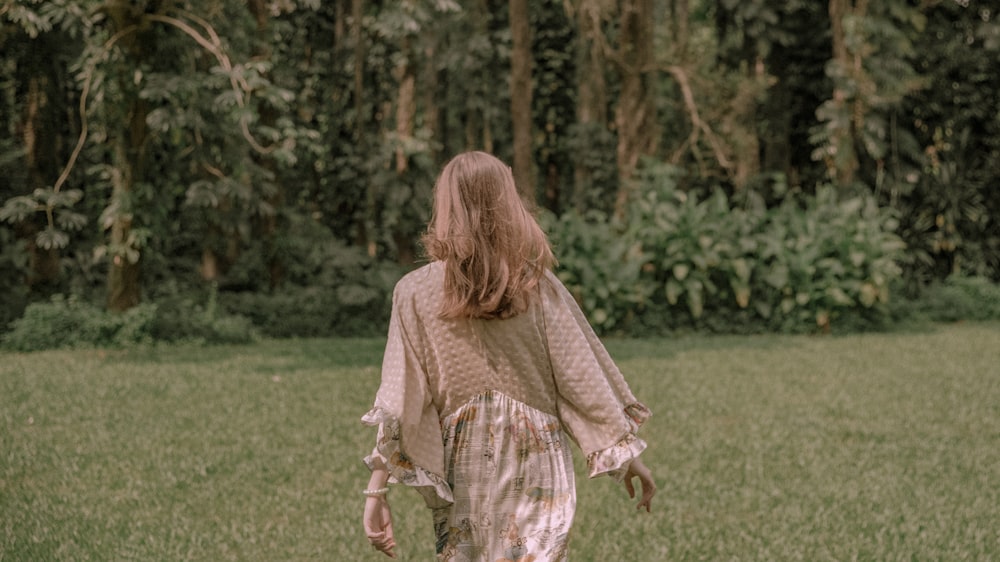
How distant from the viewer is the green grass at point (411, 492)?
475cm

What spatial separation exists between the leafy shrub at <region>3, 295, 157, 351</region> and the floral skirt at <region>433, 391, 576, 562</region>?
375 inches

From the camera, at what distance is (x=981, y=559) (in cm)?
450

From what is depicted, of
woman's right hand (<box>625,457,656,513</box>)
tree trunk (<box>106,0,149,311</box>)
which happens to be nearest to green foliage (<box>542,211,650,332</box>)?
tree trunk (<box>106,0,149,311</box>)

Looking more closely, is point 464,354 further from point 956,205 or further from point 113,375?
point 956,205

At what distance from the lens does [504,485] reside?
2562mm

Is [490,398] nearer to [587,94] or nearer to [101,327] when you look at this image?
[101,327]

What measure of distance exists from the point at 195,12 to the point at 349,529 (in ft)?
25.8

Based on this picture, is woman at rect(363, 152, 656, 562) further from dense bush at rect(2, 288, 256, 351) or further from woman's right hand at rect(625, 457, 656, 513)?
dense bush at rect(2, 288, 256, 351)

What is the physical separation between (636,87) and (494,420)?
12.5 meters

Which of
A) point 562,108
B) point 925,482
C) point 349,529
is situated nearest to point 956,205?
point 562,108

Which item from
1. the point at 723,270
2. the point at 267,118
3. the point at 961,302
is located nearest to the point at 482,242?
the point at 723,270

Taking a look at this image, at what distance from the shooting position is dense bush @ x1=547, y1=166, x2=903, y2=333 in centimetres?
1259

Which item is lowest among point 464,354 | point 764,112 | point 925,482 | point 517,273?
point 925,482

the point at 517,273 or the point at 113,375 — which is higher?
the point at 517,273
